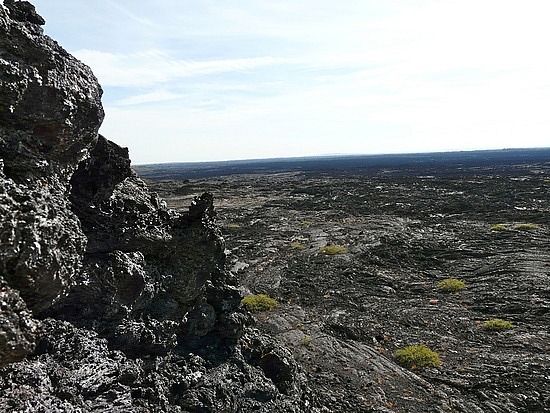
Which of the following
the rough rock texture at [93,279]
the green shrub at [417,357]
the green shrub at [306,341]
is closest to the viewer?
the rough rock texture at [93,279]

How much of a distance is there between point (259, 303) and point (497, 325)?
541 inches

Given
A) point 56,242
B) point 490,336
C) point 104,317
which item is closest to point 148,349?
point 104,317

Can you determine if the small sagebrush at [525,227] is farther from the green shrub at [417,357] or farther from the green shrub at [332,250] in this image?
the green shrub at [417,357]

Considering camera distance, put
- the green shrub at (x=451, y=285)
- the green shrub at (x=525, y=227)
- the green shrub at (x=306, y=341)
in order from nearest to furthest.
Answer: the green shrub at (x=306, y=341)
the green shrub at (x=451, y=285)
the green shrub at (x=525, y=227)

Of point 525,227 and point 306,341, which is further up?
point 525,227

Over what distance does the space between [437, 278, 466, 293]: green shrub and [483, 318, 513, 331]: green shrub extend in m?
5.88

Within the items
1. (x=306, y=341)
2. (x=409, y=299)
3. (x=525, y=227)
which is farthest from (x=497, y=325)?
(x=525, y=227)

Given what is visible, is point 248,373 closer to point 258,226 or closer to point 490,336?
point 490,336

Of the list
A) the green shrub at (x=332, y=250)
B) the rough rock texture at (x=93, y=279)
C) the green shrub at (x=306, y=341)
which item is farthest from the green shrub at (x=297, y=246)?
the rough rock texture at (x=93, y=279)

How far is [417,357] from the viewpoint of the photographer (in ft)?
65.4

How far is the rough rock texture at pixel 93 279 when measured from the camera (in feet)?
21.7

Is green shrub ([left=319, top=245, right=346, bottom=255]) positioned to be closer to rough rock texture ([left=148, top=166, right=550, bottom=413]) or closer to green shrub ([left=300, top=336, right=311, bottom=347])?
rough rock texture ([left=148, top=166, right=550, bottom=413])

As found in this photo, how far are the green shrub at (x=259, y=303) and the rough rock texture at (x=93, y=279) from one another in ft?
38.8

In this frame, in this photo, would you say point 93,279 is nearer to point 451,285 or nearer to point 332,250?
point 451,285
